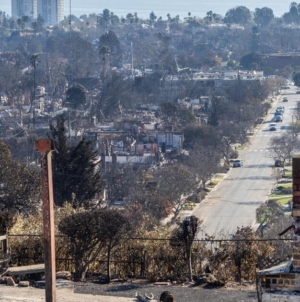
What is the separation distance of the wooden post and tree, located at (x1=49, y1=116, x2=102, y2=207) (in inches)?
466

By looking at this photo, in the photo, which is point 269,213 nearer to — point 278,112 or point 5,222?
point 5,222

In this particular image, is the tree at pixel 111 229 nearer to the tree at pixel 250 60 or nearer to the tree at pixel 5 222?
the tree at pixel 5 222

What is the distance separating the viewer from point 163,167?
31.9m

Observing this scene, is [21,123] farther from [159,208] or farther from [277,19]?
[277,19]

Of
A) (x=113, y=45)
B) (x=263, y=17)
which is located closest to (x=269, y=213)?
(x=113, y=45)

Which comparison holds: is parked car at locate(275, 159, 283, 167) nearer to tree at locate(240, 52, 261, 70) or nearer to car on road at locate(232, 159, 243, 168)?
car on road at locate(232, 159, 243, 168)

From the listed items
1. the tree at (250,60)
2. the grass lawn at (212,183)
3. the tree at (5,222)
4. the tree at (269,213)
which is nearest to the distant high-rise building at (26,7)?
the tree at (250,60)

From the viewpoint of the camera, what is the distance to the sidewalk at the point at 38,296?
35.0 ft

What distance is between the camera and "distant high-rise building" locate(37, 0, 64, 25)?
138 metres

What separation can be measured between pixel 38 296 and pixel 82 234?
1.95 m

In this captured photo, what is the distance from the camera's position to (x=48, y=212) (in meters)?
8.77

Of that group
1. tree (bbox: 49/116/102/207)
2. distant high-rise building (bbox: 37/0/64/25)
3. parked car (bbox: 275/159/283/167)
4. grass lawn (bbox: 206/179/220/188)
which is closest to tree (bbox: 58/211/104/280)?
tree (bbox: 49/116/102/207)

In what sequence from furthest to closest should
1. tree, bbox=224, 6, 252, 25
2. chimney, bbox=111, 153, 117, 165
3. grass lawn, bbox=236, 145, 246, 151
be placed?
tree, bbox=224, 6, 252, 25 → grass lawn, bbox=236, 145, 246, 151 → chimney, bbox=111, 153, 117, 165

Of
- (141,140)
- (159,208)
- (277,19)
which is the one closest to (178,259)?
(159,208)
